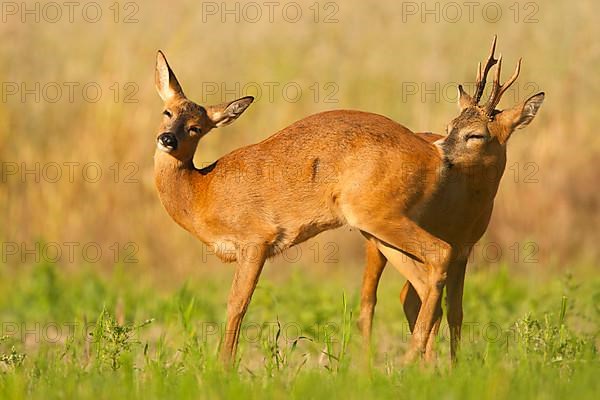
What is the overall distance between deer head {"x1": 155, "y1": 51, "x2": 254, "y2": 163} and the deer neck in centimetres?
7

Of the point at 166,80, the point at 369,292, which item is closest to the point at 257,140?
the point at 166,80

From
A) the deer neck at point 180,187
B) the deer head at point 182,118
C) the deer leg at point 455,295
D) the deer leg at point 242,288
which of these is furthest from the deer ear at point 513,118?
the deer neck at point 180,187

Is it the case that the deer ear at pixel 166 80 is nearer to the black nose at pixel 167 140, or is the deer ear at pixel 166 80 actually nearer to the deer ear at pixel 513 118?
the black nose at pixel 167 140

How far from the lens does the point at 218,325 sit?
9930 mm

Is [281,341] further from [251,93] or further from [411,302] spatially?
[251,93]

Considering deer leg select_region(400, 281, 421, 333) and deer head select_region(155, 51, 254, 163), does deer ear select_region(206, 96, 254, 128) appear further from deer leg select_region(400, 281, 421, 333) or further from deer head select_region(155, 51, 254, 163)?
deer leg select_region(400, 281, 421, 333)

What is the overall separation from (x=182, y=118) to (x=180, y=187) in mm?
472

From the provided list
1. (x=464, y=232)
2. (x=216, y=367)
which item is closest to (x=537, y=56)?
(x=464, y=232)

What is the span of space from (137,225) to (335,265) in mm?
2048

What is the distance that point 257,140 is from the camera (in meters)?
12.9

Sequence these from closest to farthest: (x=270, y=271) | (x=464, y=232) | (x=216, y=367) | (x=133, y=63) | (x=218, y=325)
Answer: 1. (x=216, y=367)
2. (x=464, y=232)
3. (x=218, y=325)
4. (x=270, y=271)
5. (x=133, y=63)

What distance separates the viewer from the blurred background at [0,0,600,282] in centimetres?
1216

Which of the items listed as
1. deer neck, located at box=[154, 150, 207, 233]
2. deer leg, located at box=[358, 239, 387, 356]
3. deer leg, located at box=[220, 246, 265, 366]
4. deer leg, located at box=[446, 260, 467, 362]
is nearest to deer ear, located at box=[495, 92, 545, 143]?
deer leg, located at box=[446, 260, 467, 362]

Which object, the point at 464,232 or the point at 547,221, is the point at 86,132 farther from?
the point at 464,232
